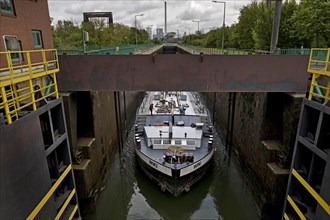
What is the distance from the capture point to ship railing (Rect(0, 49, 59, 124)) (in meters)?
7.57

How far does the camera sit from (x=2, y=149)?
6.61 meters

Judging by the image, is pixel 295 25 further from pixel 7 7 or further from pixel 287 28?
pixel 7 7

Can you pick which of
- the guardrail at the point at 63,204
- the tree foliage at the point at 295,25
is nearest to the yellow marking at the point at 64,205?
the guardrail at the point at 63,204

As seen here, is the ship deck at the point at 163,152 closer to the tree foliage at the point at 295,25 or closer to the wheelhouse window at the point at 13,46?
the wheelhouse window at the point at 13,46

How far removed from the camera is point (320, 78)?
1325cm

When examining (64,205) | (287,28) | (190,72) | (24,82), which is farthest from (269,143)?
(287,28)

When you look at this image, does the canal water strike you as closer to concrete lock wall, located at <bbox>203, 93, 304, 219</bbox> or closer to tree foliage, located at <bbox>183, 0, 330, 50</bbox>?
concrete lock wall, located at <bbox>203, 93, 304, 219</bbox>

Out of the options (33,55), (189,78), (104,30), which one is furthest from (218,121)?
(104,30)

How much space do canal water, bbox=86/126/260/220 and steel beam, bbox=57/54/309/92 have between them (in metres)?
7.73

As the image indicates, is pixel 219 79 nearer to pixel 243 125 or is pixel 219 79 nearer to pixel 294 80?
pixel 294 80

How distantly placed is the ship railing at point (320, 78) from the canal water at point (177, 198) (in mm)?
7679

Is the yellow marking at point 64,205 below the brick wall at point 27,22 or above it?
below

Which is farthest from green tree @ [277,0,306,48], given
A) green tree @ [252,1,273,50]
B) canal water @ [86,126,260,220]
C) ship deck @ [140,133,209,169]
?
ship deck @ [140,133,209,169]

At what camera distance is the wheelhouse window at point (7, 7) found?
12652mm
